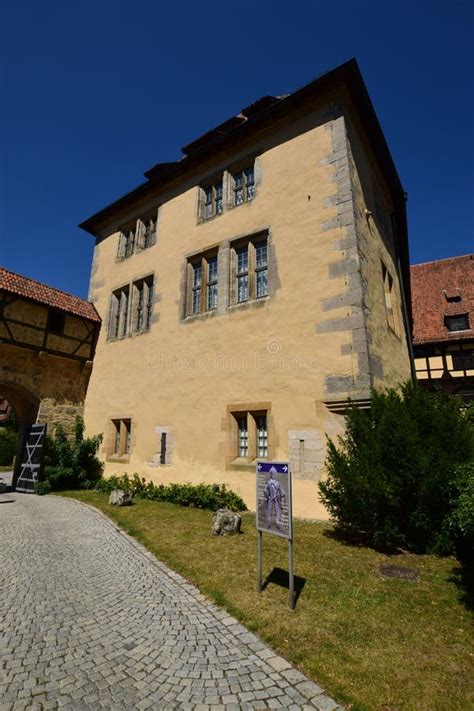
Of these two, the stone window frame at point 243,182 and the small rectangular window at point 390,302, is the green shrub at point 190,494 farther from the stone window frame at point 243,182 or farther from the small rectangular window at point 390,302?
the stone window frame at point 243,182

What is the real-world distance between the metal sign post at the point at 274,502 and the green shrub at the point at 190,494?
4.83m

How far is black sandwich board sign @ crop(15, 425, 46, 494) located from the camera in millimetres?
12477

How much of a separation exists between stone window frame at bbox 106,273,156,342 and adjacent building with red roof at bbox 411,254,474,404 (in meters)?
13.5

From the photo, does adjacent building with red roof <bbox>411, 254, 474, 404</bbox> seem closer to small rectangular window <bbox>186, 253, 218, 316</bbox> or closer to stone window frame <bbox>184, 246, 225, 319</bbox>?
small rectangular window <bbox>186, 253, 218, 316</bbox>

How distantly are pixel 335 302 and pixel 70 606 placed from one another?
292 inches

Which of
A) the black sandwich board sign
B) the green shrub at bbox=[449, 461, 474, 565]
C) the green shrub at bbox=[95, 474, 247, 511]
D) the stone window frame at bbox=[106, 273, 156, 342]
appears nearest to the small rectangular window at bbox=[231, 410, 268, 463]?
the green shrub at bbox=[95, 474, 247, 511]

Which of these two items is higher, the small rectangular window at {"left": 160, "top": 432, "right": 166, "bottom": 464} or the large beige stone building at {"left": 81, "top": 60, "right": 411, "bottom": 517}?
the large beige stone building at {"left": 81, "top": 60, "right": 411, "bottom": 517}

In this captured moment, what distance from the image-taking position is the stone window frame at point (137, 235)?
1486cm

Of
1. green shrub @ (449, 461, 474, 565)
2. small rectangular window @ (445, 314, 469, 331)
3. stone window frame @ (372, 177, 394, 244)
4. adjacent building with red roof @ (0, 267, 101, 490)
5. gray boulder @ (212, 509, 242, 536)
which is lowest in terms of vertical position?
gray boulder @ (212, 509, 242, 536)

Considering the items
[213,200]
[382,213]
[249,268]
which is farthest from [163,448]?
[382,213]

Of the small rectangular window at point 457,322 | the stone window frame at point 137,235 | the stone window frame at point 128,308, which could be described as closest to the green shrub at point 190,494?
the stone window frame at point 128,308

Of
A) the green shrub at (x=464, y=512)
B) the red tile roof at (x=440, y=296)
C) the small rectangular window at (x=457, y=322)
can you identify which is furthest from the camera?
the red tile roof at (x=440, y=296)

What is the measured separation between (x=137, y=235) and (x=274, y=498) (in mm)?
13431

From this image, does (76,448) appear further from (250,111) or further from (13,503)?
(250,111)
